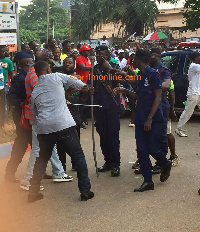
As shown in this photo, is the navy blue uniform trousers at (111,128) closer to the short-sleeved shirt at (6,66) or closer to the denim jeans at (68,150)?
the denim jeans at (68,150)

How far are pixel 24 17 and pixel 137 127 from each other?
238 ft

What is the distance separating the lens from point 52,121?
17.3 feet

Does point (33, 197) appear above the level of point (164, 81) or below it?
below

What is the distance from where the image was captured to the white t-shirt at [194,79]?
927 cm

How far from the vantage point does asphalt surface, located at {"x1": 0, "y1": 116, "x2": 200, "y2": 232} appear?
4590 millimetres

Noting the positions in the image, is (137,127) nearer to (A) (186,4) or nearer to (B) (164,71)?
(B) (164,71)

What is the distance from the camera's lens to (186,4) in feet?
87.4

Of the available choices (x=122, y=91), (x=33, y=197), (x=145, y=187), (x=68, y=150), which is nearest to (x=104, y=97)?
(x=122, y=91)

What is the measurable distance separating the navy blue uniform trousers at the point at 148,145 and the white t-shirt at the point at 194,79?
378cm

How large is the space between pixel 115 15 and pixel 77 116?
2771 centimetres

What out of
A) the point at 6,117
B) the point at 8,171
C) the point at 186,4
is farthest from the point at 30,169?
the point at 186,4

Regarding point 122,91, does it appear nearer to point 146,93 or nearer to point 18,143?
point 146,93

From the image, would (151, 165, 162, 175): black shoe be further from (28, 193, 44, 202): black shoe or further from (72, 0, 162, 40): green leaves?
(72, 0, 162, 40): green leaves

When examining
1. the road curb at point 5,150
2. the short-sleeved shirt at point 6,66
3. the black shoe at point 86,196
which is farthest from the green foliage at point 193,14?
the black shoe at point 86,196
